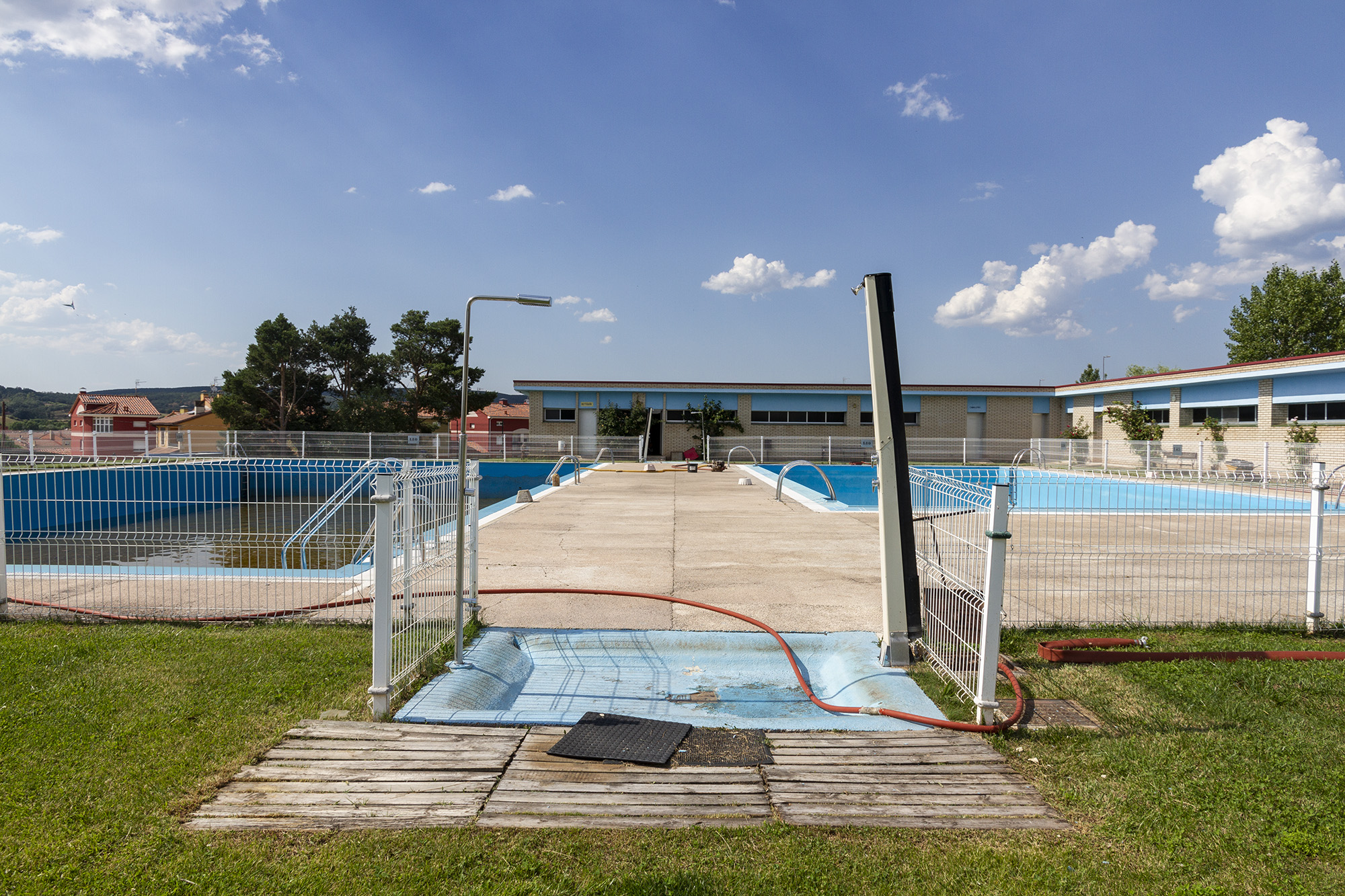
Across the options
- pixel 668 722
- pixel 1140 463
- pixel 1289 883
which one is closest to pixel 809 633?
pixel 668 722

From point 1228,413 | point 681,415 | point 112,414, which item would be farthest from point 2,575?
point 112,414

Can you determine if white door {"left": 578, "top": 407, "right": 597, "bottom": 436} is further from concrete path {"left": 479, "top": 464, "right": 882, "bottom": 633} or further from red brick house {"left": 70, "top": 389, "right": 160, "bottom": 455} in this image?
red brick house {"left": 70, "top": 389, "right": 160, "bottom": 455}

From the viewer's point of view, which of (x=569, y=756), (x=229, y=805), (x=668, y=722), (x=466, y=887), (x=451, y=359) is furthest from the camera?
(x=451, y=359)

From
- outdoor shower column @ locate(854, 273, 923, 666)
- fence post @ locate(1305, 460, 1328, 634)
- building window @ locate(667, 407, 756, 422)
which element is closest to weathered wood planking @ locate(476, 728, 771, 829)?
outdoor shower column @ locate(854, 273, 923, 666)

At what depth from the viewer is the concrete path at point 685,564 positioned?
5930mm

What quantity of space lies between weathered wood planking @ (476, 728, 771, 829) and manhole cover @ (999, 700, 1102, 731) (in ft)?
5.47

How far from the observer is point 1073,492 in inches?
512

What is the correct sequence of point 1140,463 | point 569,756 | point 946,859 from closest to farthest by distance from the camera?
point 946,859 < point 569,756 < point 1140,463

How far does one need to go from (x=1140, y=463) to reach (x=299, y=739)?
2442 cm

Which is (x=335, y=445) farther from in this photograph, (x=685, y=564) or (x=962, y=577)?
(x=962, y=577)

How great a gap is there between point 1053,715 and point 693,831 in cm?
237

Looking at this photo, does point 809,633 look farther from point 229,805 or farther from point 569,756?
point 229,805

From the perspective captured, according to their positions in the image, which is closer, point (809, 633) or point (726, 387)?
point (809, 633)

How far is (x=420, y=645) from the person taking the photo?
14.9 feet
